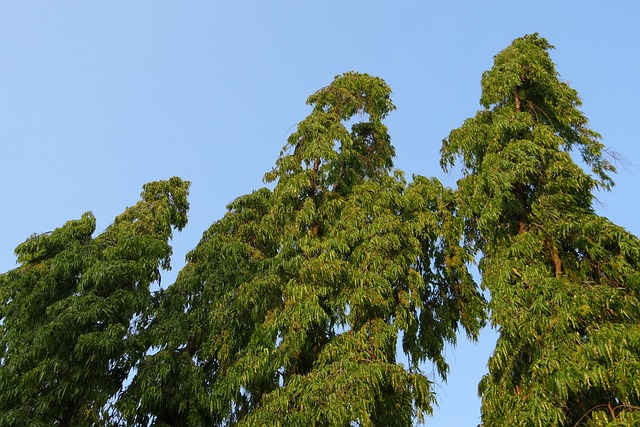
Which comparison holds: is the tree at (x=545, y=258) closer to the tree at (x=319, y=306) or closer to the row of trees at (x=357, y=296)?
the row of trees at (x=357, y=296)

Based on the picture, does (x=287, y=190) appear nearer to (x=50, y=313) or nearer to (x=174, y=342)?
(x=174, y=342)

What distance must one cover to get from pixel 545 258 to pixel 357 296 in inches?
124

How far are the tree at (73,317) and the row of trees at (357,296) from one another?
38 mm

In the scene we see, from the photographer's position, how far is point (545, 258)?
903 cm

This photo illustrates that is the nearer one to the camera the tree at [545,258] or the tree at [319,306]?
the tree at [545,258]

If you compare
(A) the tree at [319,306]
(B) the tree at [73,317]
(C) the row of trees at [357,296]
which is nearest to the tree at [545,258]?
(C) the row of trees at [357,296]

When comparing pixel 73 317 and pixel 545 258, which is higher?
pixel 545 258

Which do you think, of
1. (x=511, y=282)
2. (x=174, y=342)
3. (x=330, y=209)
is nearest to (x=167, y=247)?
(x=174, y=342)

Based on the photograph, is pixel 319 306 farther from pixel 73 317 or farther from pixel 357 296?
pixel 73 317

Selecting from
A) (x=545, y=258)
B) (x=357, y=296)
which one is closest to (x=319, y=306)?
(x=357, y=296)

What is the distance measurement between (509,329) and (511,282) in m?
0.93

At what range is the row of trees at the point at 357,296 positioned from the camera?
26.1 ft

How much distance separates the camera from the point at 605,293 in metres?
7.83

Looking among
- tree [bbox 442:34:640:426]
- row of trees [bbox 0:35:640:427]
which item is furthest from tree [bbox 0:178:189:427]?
tree [bbox 442:34:640:426]
